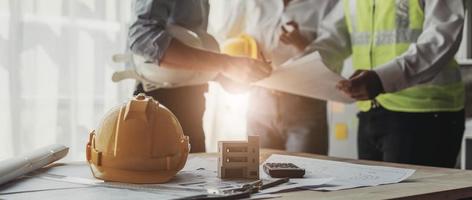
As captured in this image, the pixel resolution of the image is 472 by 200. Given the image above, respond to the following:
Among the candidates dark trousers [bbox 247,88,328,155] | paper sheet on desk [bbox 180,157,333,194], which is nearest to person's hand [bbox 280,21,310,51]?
dark trousers [bbox 247,88,328,155]

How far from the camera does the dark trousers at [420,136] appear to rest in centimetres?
157

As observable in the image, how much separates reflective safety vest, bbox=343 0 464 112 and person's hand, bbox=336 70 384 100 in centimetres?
8

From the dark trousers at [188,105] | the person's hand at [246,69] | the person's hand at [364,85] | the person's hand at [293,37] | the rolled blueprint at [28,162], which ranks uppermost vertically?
the person's hand at [293,37]

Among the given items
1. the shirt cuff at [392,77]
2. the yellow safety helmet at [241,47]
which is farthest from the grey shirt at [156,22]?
the shirt cuff at [392,77]

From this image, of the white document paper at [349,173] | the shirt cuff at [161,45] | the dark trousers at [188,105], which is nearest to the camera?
the white document paper at [349,173]

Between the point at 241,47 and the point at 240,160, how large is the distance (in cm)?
78

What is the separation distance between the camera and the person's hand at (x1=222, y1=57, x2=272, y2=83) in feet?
5.17

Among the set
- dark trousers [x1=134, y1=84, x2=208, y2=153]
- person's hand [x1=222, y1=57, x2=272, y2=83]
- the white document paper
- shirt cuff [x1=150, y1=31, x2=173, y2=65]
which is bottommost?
the white document paper

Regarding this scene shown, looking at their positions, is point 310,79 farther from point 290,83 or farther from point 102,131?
point 102,131

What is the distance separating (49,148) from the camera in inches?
47.9

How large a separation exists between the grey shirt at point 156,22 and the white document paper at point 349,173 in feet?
1.30

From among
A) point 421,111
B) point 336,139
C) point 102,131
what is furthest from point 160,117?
point 336,139

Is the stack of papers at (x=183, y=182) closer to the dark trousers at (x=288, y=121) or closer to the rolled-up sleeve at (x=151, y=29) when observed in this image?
the rolled-up sleeve at (x=151, y=29)

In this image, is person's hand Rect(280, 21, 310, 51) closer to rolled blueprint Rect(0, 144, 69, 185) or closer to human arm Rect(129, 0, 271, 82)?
human arm Rect(129, 0, 271, 82)
